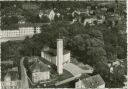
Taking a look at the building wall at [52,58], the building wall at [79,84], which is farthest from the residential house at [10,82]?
the building wall at [52,58]

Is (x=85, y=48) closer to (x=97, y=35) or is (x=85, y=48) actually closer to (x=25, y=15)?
(x=97, y=35)

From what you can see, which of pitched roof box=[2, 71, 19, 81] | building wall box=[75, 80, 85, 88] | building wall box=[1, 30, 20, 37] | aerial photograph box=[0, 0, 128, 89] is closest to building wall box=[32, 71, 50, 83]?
aerial photograph box=[0, 0, 128, 89]

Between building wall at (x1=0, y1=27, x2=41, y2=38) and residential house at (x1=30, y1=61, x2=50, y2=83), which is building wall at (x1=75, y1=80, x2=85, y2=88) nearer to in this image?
residential house at (x1=30, y1=61, x2=50, y2=83)

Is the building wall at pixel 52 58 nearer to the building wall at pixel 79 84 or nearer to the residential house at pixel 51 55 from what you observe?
the residential house at pixel 51 55

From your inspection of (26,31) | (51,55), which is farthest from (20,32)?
(51,55)

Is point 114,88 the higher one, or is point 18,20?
point 18,20

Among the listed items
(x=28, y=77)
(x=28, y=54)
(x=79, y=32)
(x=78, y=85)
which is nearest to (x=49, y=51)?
(x=28, y=54)
